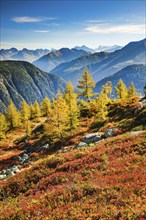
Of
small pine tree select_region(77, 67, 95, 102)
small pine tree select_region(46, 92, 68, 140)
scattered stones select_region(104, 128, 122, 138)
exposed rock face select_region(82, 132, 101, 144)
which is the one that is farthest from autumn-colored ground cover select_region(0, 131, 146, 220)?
small pine tree select_region(77, 67, 95, 102)

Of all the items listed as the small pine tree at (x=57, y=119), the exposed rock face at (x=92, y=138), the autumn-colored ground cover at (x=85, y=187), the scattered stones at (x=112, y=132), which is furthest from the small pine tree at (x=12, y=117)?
the autumn-colored ground cover at (x=85, y=187)

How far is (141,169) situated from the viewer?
1481 centimetres

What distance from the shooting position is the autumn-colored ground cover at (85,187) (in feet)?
38.1

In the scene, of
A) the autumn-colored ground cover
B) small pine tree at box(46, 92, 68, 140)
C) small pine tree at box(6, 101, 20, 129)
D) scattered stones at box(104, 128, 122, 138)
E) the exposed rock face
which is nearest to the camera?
the autumn-colored ground cover

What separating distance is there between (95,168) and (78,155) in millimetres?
4539

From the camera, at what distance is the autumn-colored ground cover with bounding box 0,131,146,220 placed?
38.1 ft

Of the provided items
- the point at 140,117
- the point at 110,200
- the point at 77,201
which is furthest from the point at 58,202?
the point at 140,117

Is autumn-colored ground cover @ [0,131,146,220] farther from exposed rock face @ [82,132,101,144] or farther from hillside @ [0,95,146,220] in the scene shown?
exposed rock face @ [82,132,101,144]

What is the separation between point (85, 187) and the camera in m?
14.2

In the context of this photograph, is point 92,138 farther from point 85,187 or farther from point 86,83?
point 86,83

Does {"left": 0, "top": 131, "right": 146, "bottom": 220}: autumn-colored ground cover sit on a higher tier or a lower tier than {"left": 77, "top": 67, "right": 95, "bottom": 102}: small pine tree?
lower

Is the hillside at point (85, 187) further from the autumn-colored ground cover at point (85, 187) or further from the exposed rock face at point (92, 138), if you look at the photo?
the exposed rock face at point (92, 138)

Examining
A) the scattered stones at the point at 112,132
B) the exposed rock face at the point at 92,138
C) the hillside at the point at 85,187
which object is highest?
the hillside at the point at 85,187

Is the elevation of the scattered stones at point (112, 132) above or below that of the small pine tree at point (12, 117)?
above
